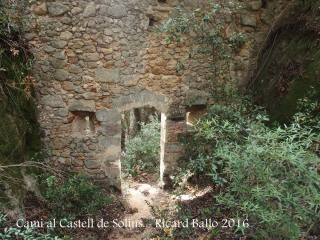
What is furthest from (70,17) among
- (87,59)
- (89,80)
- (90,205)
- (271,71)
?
(271,71)

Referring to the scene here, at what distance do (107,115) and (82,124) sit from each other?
49cm

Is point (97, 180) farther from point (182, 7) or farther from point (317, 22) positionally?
point (317, 22)

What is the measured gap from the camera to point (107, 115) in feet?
15.4

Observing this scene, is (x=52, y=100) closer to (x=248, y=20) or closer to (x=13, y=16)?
(x=13, y=16)

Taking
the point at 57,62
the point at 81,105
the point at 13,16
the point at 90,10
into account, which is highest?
the point at 90,10

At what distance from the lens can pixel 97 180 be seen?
4.82 metres

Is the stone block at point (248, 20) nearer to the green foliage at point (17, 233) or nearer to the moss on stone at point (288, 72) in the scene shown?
the moss on stone at point (288, 72)

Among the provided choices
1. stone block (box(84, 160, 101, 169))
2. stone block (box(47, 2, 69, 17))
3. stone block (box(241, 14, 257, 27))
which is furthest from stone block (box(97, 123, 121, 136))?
stone block (box(241, 14, 257, 27))

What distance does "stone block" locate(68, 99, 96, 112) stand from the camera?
15.1ft

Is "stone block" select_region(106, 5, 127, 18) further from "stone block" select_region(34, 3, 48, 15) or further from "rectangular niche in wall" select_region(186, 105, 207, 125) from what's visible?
"rectangular niche in wall" select_region(186, 105, 207, 125)

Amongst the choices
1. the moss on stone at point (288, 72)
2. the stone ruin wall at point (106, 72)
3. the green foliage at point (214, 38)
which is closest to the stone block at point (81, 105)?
the stone ruin wall at point (106, 72)

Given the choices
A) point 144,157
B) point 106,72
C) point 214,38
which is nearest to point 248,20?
point 214,38

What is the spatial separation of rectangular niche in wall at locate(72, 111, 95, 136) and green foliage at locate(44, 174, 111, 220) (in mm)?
747

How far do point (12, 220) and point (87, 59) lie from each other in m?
2.44
